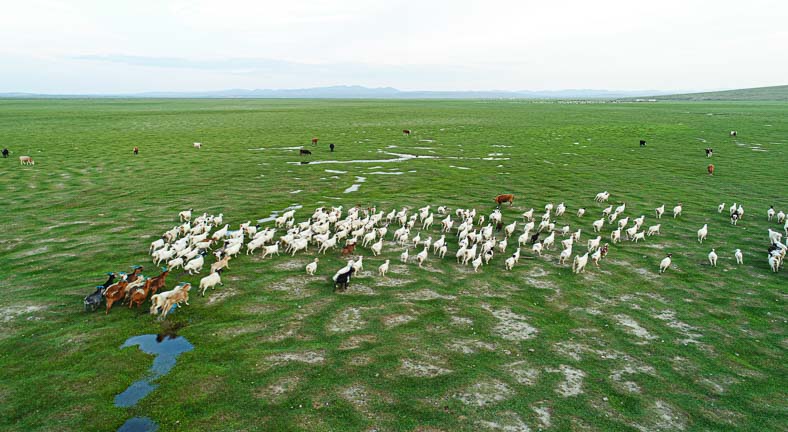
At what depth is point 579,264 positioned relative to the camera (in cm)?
1748

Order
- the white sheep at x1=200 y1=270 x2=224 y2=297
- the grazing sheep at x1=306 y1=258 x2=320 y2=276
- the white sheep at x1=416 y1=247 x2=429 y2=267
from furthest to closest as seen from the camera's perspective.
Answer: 1. the white sheep at x1=416 y1=247 x2=429 y2=267
2. the grazing sheep at x1=306 y1=258 x2=320 y2=276
3. the white sheep at x1=200 y1=270 x2=224 y2=297

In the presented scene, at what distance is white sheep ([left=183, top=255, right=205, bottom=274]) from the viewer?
1633 cm

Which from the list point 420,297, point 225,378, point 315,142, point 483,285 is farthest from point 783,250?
point 315,142

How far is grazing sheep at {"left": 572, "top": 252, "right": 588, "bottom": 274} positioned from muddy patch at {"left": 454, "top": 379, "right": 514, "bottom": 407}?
8.75 metres

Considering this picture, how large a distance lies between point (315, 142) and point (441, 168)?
2324 cm

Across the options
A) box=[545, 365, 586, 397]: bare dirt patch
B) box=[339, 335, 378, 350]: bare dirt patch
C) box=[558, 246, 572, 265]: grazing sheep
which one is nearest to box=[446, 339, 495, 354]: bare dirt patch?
box=[545, 365, 586, 397]: bare dirt patch

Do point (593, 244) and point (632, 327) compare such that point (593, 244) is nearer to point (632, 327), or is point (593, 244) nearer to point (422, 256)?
point (632, 327)

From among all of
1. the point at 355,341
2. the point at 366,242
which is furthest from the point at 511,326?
the point at 366,242

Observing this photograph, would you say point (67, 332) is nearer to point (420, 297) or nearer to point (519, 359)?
point (420, 297)

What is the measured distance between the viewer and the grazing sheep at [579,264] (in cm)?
1747

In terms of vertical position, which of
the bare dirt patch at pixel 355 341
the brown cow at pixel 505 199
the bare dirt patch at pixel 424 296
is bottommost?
the bare dirt patch at pixel 355 341

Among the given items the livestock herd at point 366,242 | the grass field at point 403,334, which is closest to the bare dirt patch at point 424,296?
the grass field at point 403,334

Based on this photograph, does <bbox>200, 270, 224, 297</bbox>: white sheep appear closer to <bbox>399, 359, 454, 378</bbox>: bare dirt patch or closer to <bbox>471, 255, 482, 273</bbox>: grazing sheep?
<bbox>399, 359, 454, 378</bbox>: bare dirt patch

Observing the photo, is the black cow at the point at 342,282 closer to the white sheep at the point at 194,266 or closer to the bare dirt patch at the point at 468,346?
the bare dirt patch at the point at 468,346
